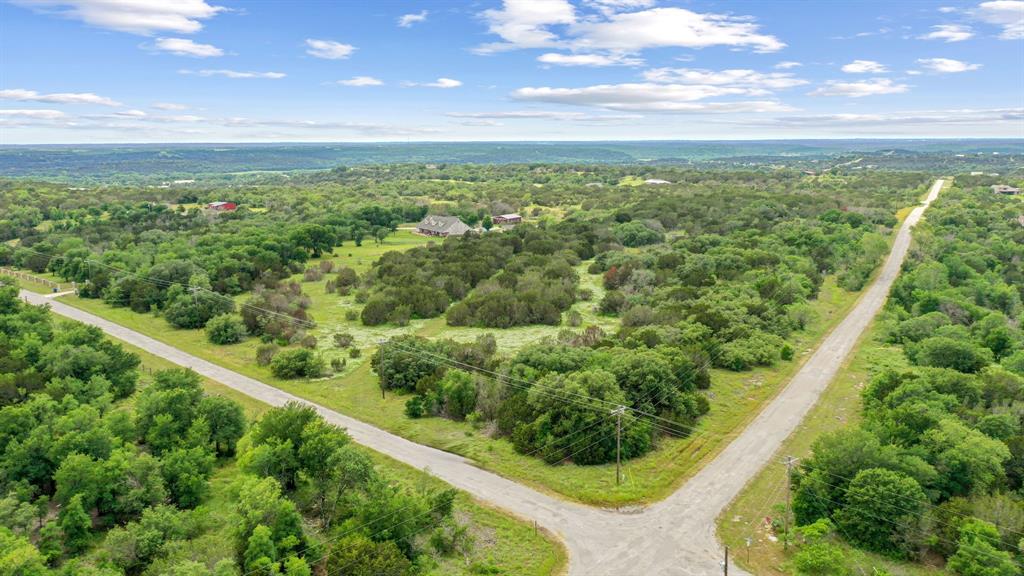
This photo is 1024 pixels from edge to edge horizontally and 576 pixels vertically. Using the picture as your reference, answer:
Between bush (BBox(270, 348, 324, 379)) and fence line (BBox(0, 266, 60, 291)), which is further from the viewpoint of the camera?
fence line (BBox(0, 266, 60, 291))

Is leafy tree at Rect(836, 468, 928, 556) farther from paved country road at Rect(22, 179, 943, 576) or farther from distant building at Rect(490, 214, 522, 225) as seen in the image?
distant building at Rect(490, 214, 522, 225)

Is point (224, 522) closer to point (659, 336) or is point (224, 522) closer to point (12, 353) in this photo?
point (12, 353)

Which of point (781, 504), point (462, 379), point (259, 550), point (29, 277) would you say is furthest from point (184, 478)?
point (29, 277)

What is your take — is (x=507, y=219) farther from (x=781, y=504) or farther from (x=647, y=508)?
(x=781, y=504)

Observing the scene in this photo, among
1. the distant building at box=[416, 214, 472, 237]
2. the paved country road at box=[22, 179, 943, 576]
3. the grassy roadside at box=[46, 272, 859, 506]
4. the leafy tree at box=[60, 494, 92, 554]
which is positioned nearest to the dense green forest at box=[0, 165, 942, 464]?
the grassy roadside at box=[46, 272, 859, 506]

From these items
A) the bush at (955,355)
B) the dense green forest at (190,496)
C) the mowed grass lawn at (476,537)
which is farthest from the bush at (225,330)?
the bush at (955,355)

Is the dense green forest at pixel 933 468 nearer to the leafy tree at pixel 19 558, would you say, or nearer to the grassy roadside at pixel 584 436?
the grassy roadside at pixel 584 436

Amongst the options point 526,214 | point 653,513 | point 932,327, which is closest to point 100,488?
point 653,513
